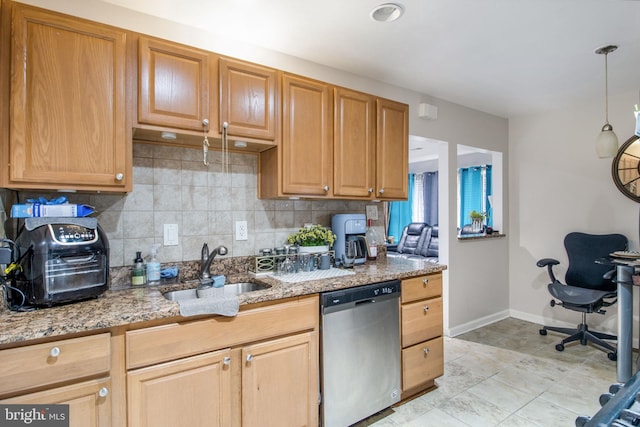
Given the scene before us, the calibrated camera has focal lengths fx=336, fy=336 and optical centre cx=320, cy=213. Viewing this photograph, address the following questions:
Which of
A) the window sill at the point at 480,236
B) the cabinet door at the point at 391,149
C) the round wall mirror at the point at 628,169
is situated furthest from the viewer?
the window sill at the point at 480,236

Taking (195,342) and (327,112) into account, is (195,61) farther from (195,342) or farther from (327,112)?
(195,342)

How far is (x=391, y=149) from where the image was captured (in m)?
2.56

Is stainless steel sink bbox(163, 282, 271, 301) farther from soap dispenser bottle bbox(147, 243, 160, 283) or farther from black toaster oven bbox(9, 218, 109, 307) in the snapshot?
black toaster oven bbox(9, 218, 109, 307)

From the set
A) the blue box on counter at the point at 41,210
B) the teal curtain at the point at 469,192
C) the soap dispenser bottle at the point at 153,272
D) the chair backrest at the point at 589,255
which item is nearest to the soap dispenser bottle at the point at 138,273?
the soap dispenser bottle at the point at 153,272

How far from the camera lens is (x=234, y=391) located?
1591 millimetres

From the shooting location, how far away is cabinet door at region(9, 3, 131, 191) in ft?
4.57

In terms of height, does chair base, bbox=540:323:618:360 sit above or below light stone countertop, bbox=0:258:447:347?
below

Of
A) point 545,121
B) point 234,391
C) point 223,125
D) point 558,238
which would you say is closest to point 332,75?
point 223,125

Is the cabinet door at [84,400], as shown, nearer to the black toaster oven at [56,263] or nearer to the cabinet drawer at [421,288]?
the black toaster oven at [56,263]

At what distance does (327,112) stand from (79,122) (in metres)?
1.38

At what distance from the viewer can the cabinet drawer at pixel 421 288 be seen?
2.22m

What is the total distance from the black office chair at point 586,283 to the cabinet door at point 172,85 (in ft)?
11.3

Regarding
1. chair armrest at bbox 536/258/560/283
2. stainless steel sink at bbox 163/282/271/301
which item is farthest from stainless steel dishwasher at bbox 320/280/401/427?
chair armrest at bbox 536/258/560/283

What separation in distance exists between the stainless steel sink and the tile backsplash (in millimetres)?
260
